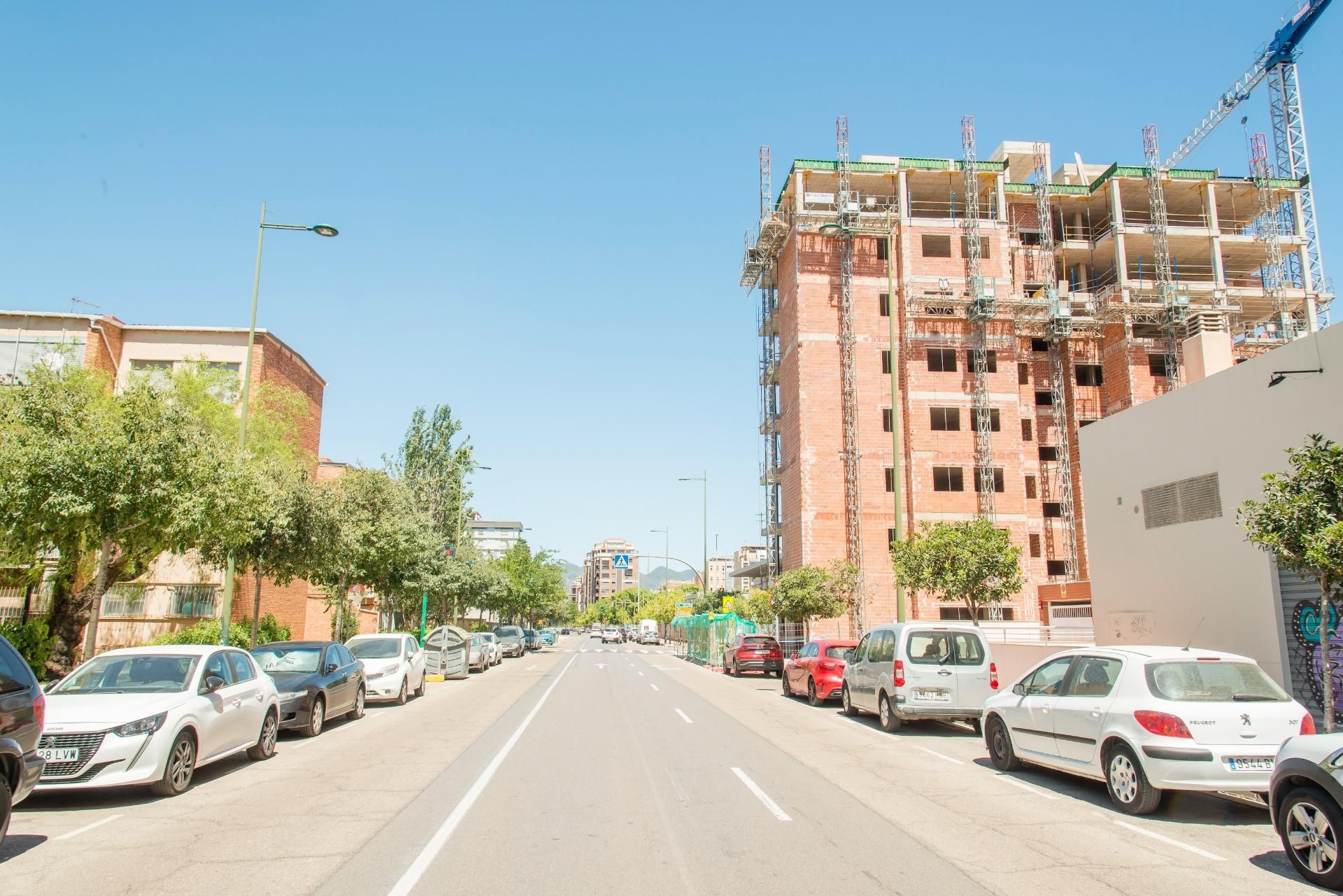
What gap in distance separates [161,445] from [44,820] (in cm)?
794

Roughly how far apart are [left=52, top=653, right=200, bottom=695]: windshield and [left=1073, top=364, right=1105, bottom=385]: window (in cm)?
5161

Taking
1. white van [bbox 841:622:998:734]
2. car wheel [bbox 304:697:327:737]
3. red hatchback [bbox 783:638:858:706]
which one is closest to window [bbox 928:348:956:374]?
red hatchback [bbox 783:638:858:706]

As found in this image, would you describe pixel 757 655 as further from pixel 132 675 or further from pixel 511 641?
pixel 132 675

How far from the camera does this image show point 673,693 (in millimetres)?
24203

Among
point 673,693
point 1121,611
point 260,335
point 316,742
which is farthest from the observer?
point 260,335

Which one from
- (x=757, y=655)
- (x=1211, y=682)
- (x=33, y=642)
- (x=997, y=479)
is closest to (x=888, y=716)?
(x=1211, y=682)

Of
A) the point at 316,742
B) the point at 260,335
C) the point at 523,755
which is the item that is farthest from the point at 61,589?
the point at 260,335

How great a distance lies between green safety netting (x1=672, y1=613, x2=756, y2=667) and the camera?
43.4m

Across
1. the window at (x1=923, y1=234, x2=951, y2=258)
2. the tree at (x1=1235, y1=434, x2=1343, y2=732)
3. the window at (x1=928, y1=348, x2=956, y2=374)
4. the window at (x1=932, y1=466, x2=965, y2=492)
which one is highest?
the window at (x1=923, y1=234, x2=951, y2=258)

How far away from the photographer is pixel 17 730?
722 cm

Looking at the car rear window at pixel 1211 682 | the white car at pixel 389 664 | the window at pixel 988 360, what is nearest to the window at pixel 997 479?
the window at pixel 988 360

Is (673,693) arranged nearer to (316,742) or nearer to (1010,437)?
(316,742)

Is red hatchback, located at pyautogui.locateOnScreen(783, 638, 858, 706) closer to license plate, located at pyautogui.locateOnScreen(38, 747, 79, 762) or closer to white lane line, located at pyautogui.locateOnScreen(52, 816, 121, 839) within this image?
white lane line, located at pyautogui.locateOnScreen(52, 816, 121, 839)

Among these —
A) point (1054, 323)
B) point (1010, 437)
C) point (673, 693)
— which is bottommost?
point (673, 693)
